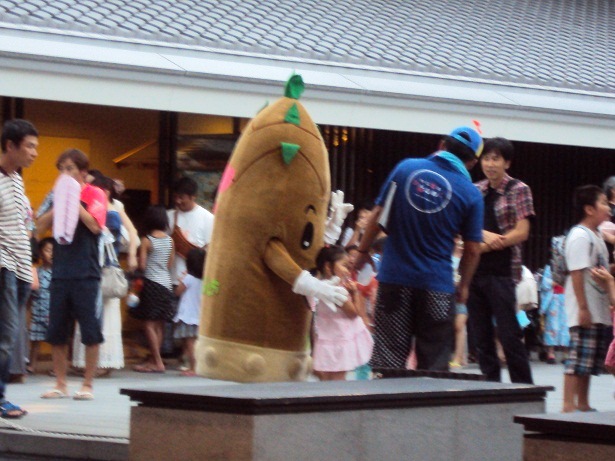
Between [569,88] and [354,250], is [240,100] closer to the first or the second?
[354,250]

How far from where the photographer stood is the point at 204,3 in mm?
15031

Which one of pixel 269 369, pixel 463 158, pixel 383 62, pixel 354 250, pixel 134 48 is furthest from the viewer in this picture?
pixel 383 62

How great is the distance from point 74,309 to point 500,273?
9.00 feet

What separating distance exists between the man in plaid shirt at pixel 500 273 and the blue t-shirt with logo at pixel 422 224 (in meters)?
1.10

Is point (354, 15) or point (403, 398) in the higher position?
point (354, 15)

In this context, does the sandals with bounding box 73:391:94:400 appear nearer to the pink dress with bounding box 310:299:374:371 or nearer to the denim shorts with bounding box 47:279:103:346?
the denim shorts with bounding box 47:279:103:346

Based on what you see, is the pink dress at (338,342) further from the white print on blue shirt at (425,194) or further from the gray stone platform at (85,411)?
the white print on blue shirt at (425,194)

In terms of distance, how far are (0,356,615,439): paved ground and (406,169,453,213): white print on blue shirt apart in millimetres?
1697

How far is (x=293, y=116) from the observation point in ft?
23.7

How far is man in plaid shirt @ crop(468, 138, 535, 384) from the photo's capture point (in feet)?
28.0

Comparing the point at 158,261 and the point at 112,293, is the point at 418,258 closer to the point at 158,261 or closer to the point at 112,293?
the point at 112,293

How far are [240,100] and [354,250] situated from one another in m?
1.81

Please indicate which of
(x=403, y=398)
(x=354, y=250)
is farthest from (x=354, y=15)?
(x=403, y=398)

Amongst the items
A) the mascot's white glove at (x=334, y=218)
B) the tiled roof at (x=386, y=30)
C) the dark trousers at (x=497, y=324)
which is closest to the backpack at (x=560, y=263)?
the dark trousers at (x=497, y=324)
